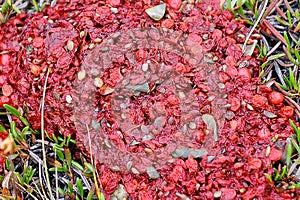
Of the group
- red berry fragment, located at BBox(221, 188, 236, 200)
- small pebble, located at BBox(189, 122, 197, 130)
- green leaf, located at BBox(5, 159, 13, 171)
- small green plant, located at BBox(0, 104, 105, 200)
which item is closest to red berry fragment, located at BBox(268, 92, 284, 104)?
small pebble, located at BBox(189, 122, 197, 130)

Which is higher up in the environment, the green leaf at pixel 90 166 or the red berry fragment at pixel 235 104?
the red berry fragment at pixel 235 104

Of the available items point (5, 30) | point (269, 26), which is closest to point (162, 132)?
point (269, 26)

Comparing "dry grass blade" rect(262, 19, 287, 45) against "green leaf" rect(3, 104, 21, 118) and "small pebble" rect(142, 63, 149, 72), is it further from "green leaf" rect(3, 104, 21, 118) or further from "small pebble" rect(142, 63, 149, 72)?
"green leaf" rect(3, 104, 21, 118)

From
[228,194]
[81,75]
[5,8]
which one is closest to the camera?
[228,194]

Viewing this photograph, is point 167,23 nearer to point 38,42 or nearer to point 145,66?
point 145,66

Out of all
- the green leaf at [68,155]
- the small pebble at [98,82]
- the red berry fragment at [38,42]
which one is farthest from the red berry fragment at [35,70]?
the green leaf at [68,155]

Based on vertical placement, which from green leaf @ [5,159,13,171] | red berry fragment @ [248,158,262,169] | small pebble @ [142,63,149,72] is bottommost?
green leaf @ [5,159,13,171]

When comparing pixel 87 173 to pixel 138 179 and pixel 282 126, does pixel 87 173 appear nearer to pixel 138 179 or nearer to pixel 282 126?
pixel 138 179

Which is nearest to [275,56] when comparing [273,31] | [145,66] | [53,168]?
[273,31]

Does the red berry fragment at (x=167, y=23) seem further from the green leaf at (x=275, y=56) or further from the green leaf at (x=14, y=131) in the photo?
the green leaf at (x=14, y=131)

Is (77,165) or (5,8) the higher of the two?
(5,8)

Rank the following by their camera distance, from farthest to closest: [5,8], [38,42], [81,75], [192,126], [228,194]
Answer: [5,8] < [38,42] < [81,75] < [192,126] < [228,194]
